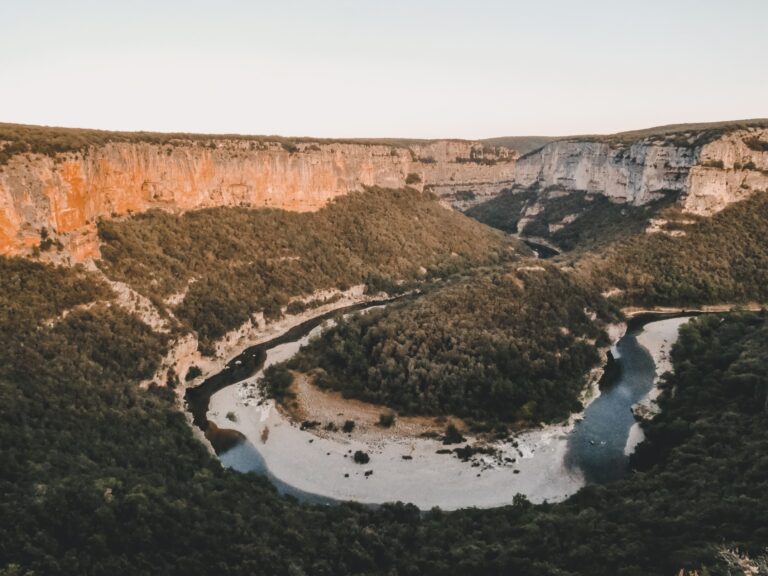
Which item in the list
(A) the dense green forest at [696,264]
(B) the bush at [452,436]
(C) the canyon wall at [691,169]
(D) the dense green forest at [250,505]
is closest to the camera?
(D) the dense green forest at [250,505]

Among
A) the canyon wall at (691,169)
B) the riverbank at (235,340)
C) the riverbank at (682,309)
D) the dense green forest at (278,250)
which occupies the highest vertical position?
the canyon wall at (691,169)

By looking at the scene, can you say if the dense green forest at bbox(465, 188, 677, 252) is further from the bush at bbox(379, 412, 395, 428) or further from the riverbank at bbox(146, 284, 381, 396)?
the bush at bbox(379, 412, 395, 428)

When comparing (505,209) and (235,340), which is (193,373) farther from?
(505,209)

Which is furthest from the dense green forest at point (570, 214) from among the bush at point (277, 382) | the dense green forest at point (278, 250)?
the bush at point (277, 382)

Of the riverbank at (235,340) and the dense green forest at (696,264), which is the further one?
the dense green forest at (696,264)

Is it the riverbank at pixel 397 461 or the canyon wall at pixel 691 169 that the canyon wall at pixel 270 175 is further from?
the riverbank at pixel 397 461

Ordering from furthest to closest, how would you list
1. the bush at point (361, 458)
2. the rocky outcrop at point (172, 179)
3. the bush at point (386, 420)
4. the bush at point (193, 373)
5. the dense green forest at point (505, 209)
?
the dense green forest at point (505, 209) < the bush at point (193, 373) < the rocky outcrop at point (172, 179) < the bush at point (386, 420) < the bush at point (361, 458)

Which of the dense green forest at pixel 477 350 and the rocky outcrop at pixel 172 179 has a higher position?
the rocky outcrop at pixel 172 179
